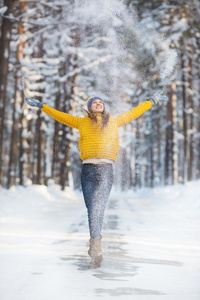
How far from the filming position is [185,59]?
28625 mm

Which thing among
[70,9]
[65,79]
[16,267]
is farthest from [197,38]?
[16,267]

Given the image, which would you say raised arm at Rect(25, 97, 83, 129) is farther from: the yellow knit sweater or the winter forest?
the winter forest

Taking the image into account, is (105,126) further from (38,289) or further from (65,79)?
(65,79)

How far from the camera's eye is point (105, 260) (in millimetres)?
6219

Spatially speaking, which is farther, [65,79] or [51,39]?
[65,79]

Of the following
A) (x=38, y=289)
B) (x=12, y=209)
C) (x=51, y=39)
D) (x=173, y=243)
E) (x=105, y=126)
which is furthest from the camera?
(x=51, y=39)

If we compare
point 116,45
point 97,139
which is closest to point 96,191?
point 97,139

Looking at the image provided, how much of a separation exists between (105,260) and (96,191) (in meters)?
0.92

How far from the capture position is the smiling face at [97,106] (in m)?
6.14

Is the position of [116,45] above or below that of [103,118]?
above

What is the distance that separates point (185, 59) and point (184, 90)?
6.16 feet

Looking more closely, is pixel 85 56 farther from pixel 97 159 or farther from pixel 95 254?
pixel 95 254

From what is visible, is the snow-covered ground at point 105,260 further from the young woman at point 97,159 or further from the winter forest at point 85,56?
the winter forest at point 85,56

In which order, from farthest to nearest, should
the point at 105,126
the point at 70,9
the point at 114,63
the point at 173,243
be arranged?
the point at 114,63 < the point at 70,9 < the point at 173,243 < the point at 105,126
